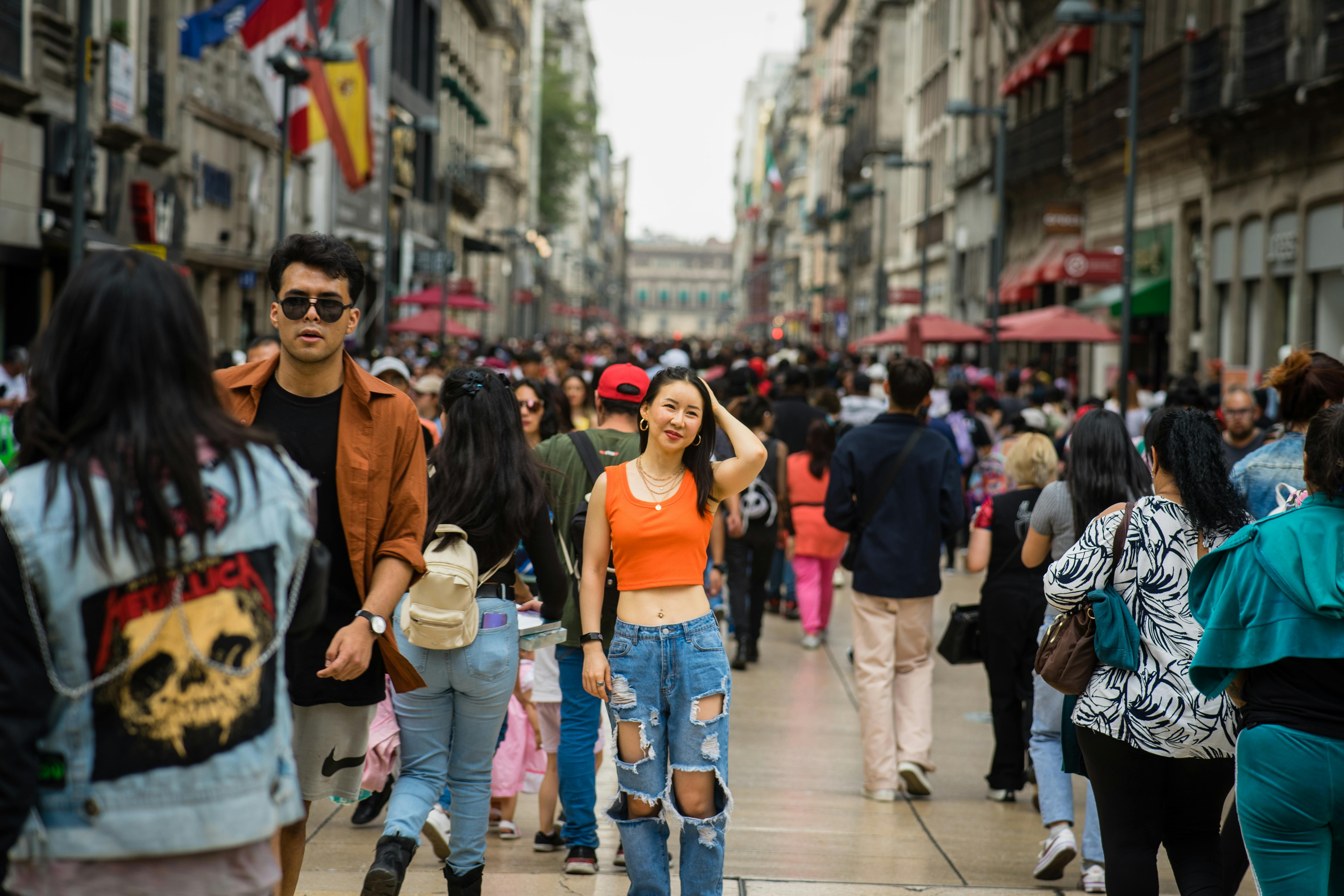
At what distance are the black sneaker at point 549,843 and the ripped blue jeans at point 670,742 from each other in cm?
164

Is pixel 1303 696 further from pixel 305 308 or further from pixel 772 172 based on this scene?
pixel 772 172

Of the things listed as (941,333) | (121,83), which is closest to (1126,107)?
(941,333)

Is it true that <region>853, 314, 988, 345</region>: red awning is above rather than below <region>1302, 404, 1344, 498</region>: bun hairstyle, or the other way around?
above

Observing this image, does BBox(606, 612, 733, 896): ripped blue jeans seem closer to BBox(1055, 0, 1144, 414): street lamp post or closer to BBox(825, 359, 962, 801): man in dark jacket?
BBox(825, 359, 962, 801): man in dark jacket

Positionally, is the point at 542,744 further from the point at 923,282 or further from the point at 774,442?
the point at 923,282

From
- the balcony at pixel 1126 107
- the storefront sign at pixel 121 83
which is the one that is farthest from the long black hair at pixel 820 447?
the storefront sign at pixel 121 83

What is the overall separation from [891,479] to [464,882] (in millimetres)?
3542

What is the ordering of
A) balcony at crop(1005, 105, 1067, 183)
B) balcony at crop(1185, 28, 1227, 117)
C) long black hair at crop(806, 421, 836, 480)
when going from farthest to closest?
balcony at crop(1005, 105, 1067, 183) < balcony at crop(1185, 28, 1227, 117) < long black hair at crop(806, 421, 836, 480)

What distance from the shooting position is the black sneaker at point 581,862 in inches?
231

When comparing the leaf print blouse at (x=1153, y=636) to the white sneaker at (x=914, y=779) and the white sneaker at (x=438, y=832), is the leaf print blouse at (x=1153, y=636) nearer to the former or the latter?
the white sneaker at (x=438, y=832)

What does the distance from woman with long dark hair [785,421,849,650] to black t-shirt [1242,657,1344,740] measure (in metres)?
7.54

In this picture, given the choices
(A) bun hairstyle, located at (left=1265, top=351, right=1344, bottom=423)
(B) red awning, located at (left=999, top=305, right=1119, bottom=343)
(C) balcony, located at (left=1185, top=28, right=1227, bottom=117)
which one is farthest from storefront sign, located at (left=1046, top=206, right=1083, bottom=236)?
(A) bun hairstyle, located at (left=1265, top=351, right=1344, bottom=423)

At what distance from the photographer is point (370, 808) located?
661cm

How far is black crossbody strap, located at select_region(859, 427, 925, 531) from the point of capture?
7.56m
